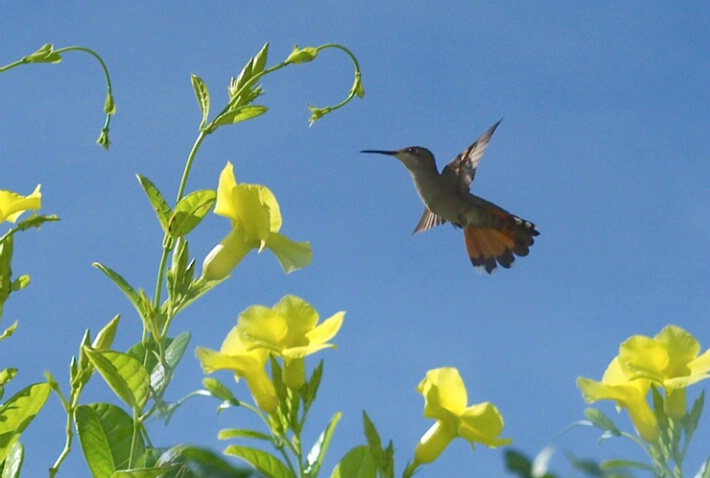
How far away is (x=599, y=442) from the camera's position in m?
1.58

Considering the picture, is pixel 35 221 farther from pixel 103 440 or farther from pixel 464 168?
pixel 464 168

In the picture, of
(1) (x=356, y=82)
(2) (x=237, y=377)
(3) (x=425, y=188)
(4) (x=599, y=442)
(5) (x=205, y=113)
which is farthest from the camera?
(3) (x=425, y=188)

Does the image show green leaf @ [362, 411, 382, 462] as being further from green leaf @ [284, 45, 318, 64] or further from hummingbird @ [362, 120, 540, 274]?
hummingbird @ [362, 120, 540, 274]

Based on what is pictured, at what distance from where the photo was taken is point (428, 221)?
657cm

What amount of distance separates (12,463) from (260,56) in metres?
1.14

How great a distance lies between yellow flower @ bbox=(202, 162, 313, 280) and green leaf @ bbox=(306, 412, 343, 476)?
1.58 ft

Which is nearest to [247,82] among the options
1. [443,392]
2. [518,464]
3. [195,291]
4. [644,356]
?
[195,291]

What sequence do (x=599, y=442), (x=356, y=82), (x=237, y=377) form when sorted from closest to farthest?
(x=599, y=442)
(x=237, y=377)
(x=356, y=82)

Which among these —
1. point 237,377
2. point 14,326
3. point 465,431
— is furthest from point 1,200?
point 465,431

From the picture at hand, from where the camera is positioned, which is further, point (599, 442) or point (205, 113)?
point (205, 113)

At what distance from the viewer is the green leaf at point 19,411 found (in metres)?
1.89

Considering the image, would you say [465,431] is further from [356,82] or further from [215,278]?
[356,82]

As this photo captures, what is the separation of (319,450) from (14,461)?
760 mm

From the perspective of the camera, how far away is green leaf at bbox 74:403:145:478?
1829 mm
